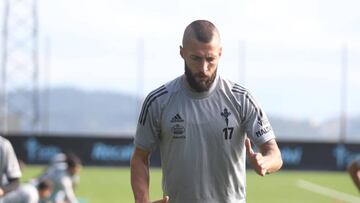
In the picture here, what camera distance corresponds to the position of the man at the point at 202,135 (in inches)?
234

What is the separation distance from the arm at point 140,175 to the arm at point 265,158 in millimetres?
684

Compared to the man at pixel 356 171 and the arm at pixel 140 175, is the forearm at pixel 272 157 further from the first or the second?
the man at pixel 356 171

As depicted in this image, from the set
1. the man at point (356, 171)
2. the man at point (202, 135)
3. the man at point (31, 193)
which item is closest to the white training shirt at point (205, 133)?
the man at point (202, 135)

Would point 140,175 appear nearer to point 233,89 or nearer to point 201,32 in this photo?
point 233,89

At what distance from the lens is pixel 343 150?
36.1m

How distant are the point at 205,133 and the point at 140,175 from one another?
18.5 inches

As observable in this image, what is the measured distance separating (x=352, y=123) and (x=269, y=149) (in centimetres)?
3546

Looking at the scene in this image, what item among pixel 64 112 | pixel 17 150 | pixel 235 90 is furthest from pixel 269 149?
pixel 64 112

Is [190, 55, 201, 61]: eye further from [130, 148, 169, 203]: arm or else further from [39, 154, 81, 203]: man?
[39, 154, 81, 203]: man

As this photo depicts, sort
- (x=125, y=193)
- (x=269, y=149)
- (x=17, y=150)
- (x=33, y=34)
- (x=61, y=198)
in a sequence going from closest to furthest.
Answer: (x=269, y=149) → (x=61, y=198) → (x=125, y=193) → (x=17, y=150) → (x=33, y=34)

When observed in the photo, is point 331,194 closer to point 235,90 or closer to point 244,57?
point 244,57

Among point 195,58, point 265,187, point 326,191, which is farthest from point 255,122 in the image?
point 265,187

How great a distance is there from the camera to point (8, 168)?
1010 cm

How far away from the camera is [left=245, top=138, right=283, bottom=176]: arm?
5.57 m
